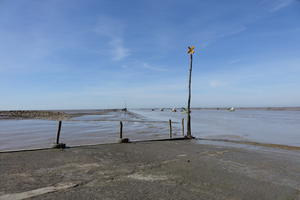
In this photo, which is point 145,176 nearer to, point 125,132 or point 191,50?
point 191,50

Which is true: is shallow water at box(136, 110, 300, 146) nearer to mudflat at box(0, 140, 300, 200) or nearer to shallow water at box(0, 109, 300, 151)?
shallow water at box(0, 109, 300, 151)

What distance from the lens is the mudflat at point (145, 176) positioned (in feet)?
16.4

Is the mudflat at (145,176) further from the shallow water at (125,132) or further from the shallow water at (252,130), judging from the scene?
the shallow water at (252,130)

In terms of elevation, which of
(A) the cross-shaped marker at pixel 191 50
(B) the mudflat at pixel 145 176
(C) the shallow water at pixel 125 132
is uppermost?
(A) the cross-shaped marker at pixel 191 50

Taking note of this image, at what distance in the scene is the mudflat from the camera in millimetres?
5012

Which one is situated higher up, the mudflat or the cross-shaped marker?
the cross-shaped marker

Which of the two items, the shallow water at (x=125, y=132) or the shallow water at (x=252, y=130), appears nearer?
the shallow water at (x=125, y=132)

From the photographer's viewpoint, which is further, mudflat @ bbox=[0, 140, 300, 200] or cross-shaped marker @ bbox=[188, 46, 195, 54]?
cross-shaped marker @ bbox=[188, 46, 195, 54]

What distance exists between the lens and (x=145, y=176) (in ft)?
20.7

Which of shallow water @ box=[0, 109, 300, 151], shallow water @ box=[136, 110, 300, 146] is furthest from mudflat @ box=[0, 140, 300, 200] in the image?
shallow water @ box=[136, 110, 300, 146]

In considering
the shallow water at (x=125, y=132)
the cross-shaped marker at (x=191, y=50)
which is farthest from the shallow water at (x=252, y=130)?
the cross-shaped marker at (x=191, y=50)

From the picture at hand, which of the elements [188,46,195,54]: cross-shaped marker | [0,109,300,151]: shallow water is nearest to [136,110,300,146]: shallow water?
[0,109,300,151]: shallow water

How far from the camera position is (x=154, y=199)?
468 cm

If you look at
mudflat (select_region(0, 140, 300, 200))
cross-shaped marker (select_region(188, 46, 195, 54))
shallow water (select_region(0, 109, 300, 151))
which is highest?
cross-shaped marker (select_region(188, 46, 195, 54))
